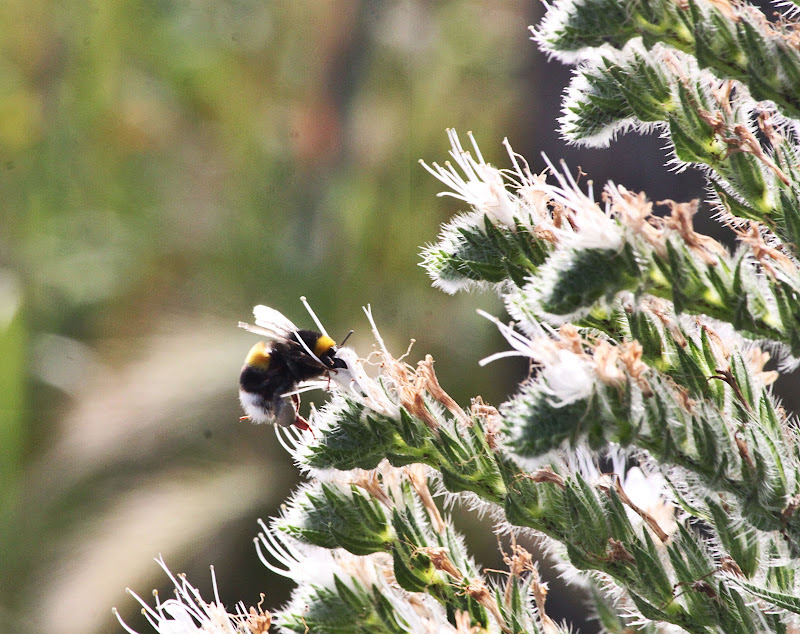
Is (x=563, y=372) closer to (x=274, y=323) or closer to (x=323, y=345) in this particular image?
(x=323, y=345)

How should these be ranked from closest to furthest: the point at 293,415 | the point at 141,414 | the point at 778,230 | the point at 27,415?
the point at 778,230, the point at 293,415, the point at 141,414, the point at 27,415

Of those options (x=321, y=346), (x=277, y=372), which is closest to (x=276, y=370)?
(x=277, y=372)

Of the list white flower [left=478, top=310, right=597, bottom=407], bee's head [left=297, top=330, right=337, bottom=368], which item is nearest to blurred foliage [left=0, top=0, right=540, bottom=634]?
bee's head [left=297, top=330, right=337, bottom=368]

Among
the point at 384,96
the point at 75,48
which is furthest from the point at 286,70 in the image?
the point at 75,48

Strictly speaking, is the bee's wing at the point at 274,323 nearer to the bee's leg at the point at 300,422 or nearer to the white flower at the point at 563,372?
the bee's leg at the point at 300,422

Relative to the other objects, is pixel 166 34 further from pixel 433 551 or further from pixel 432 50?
pixel 433 551
